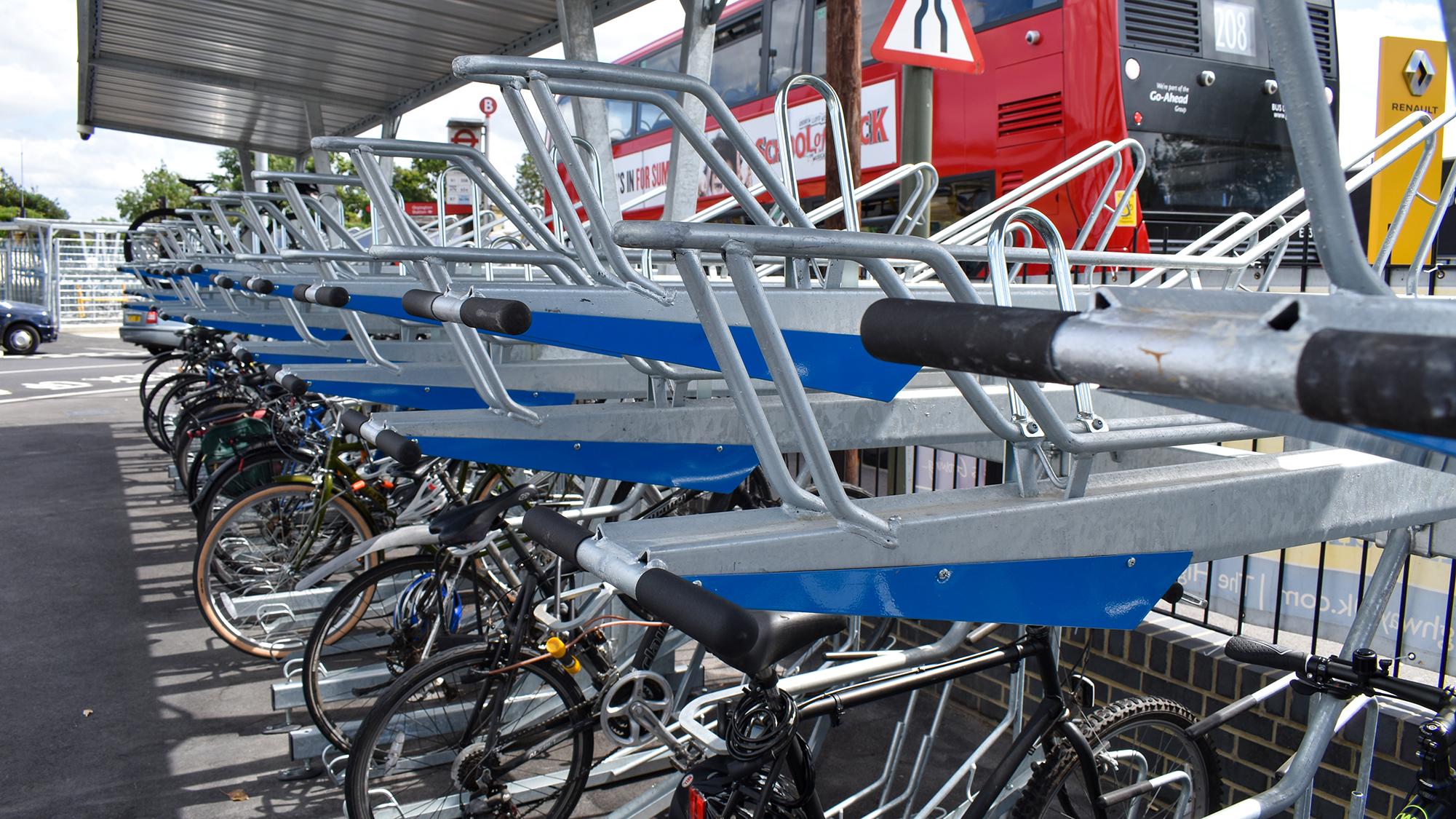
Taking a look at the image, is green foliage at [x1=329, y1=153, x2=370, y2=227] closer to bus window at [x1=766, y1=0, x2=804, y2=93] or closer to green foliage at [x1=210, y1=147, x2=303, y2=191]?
green foliage at [x1=210, y1=147, x2=303, y2=191]

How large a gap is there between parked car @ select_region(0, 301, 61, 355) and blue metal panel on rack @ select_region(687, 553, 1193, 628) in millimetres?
23683

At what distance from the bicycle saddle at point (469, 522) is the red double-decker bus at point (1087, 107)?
506 centimetres

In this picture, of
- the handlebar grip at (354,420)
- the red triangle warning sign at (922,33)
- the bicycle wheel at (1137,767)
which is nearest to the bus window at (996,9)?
the red triangle warning sign at (922,33)

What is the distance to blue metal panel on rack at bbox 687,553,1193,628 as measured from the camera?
1.50m

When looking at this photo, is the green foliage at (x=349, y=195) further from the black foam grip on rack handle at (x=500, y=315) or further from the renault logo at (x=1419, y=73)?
the renault logo at (x=1419, y=73)

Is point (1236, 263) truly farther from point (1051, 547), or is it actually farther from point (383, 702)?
Answer: point (383, 702)

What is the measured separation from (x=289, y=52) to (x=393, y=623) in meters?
7.15

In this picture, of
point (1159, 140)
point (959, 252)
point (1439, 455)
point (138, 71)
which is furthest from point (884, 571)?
point (138, 71)

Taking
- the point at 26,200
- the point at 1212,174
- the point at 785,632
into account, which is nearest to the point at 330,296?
the point at 785,632

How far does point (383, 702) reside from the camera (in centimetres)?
304

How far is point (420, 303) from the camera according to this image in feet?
7.64

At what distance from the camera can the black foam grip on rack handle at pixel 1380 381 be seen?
1.64 feet

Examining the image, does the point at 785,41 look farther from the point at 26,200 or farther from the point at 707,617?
the point at 26,200

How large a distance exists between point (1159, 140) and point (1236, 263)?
6.20 metres
